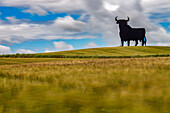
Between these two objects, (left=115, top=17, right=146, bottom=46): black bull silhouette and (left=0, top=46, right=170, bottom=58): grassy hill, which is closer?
(left=0, top=46, right=170, bottom=58): grassy hill

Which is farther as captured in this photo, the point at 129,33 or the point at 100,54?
the point at 129,33

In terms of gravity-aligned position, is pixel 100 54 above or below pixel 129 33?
below

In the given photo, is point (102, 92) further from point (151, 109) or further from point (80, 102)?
point (151, 109)

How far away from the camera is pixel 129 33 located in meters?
57.5

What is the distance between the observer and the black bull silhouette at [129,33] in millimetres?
56997

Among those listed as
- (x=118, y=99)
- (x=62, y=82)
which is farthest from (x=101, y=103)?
(x=62, y=82)

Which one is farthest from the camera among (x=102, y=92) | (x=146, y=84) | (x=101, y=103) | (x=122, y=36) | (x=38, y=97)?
(x=122, y=36)

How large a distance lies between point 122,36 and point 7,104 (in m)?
53.5

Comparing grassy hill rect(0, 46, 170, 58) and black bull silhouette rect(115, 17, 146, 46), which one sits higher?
black bull silhouette rect(115, 17, 146, 46)

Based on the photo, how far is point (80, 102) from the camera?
14.5 ft

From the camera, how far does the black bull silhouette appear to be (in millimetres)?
56997

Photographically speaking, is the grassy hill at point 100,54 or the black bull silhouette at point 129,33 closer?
the grassy hill at point 100,54

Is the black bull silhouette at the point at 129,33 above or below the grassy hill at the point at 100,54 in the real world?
above

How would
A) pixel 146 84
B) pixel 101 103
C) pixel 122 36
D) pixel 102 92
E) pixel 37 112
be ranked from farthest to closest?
pixel 122 36 < pixel 146 84 < pixel 102 92 < pixel 101 103 < pixel 37 112
